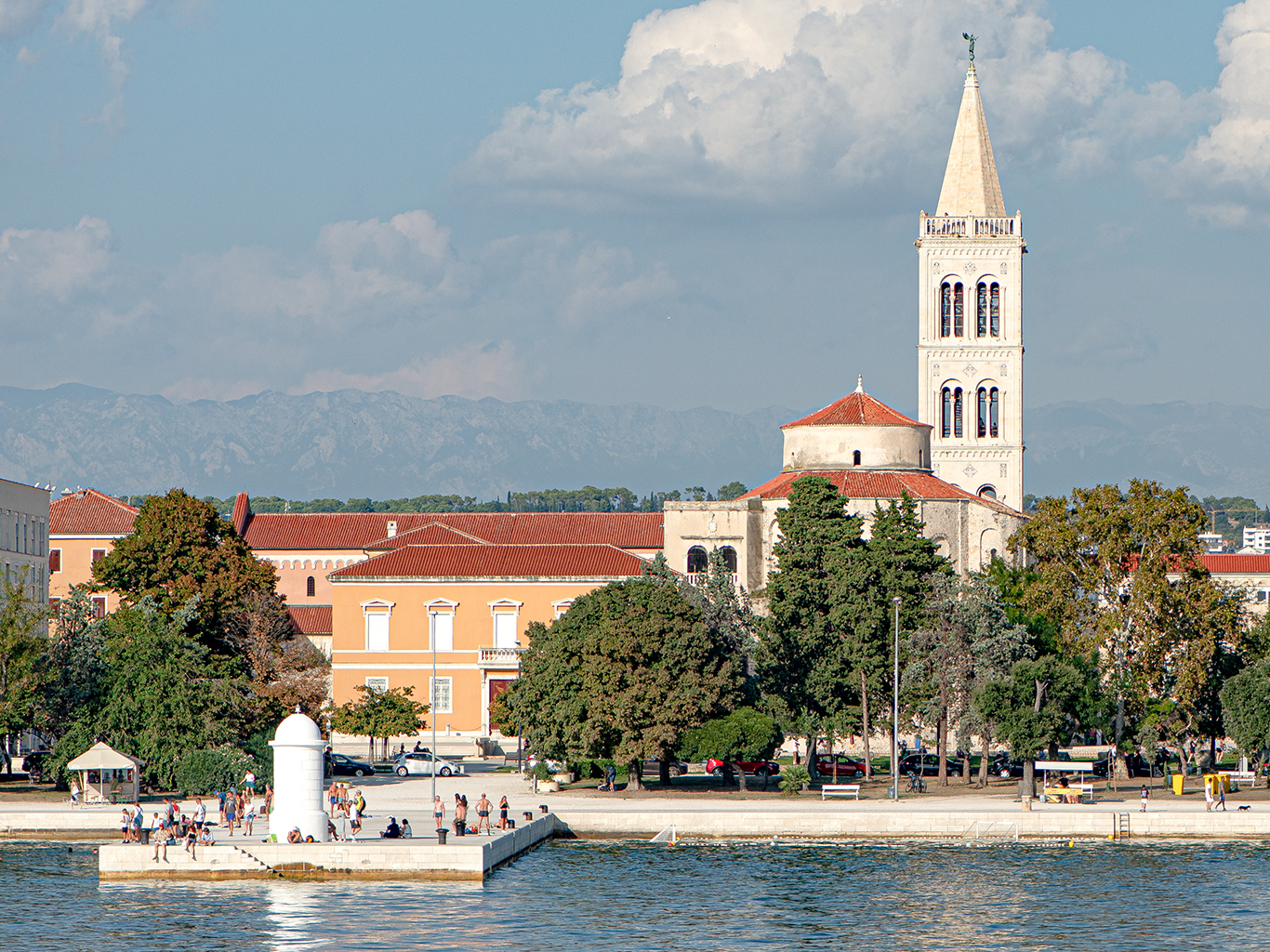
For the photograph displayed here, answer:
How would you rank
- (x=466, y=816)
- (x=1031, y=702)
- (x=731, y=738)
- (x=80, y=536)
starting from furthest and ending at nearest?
(x=80, y=536) → (x=1031, y=702) → (x=731, y=738) → (x=466, y=816)

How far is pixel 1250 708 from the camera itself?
2270 inches

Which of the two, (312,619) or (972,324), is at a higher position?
(972,324)

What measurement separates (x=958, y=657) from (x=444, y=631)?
29.6m

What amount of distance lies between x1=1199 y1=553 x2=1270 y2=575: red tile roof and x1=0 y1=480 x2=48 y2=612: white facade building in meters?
75.7

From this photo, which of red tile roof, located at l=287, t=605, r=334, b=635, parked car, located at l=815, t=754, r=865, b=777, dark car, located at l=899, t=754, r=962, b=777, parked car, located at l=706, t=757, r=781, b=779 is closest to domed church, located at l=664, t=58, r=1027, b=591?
red tile roof, located at l=287, t=605, r=334, b=635

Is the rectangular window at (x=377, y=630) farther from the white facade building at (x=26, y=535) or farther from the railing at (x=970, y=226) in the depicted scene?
the railing at (x=970, y=226)

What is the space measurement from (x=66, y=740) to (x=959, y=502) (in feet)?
129

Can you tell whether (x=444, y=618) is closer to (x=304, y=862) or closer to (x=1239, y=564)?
(x=304, y=862)

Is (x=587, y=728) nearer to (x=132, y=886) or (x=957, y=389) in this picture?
(x=132, y=886)

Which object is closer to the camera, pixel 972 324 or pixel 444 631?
pixel 444 631

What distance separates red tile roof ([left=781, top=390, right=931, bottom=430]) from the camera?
8206cm

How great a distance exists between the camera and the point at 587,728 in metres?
54.9

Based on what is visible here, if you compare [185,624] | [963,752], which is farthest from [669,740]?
[185,624]

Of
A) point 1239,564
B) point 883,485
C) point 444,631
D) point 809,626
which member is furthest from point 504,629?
point 1239,564
